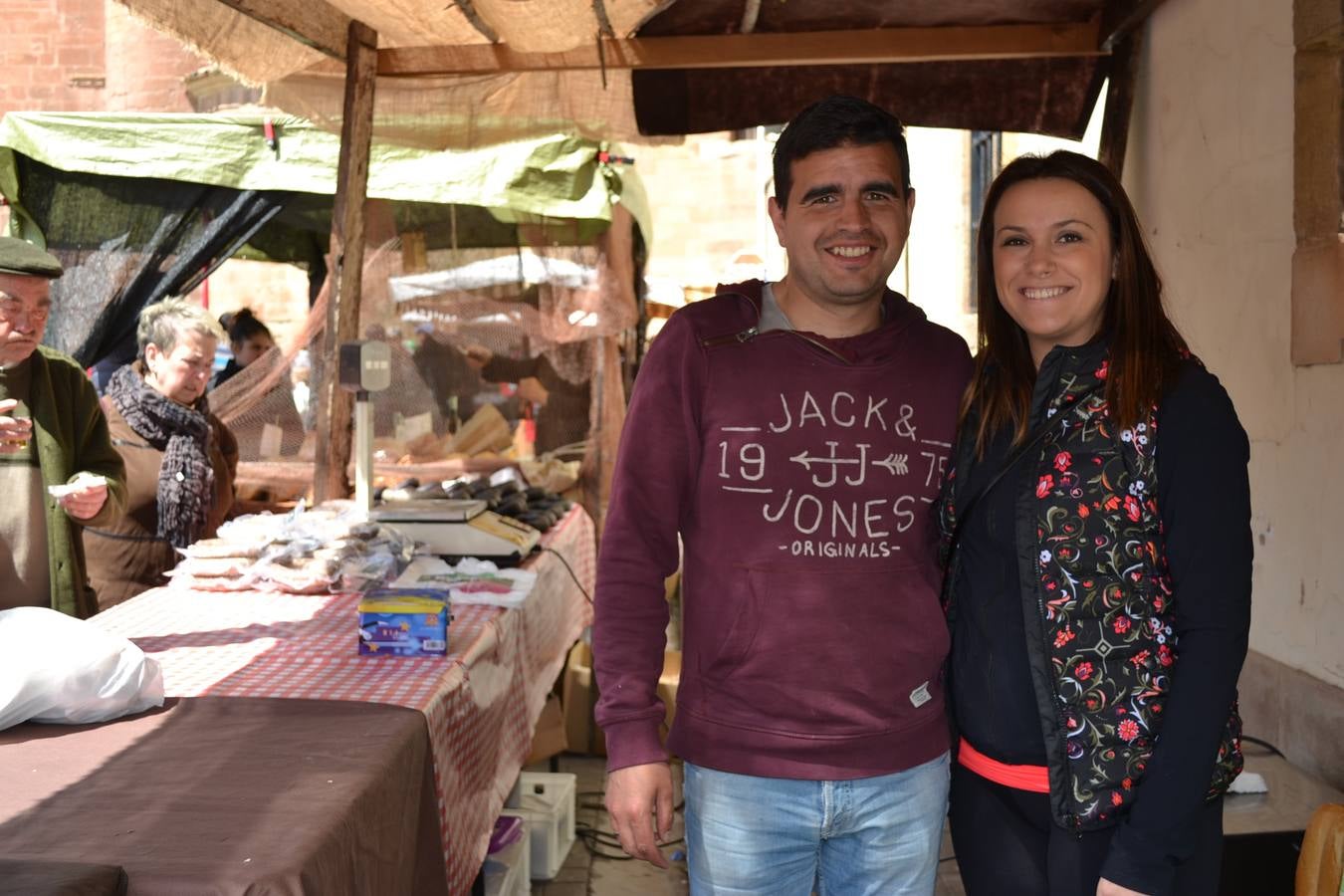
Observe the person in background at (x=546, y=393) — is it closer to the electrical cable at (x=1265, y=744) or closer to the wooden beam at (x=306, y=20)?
the wooden beam at (x=306, y=20)

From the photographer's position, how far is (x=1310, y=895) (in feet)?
8.79

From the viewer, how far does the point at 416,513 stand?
4.14 m

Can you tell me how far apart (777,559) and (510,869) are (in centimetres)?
214

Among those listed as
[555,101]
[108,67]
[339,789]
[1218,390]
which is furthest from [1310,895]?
[108,67]

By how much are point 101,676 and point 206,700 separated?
0.80 ft

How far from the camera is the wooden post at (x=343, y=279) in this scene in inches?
196

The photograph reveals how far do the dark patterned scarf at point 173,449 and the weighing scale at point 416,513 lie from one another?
2.40 feet

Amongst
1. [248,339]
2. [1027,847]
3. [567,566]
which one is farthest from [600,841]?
[248,339]

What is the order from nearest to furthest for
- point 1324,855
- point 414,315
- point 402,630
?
point 1324,855 < point 402,630 < point 414,315

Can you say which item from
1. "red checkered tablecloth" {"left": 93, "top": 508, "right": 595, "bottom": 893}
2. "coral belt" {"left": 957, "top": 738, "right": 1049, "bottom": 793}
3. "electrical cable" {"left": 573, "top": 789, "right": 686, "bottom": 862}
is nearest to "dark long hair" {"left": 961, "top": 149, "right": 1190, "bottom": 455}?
"coral belt" {"left": 957, "top": 738, "right": 1049, "bottom": 793}

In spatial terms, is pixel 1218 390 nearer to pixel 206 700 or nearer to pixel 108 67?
pixel 206 700

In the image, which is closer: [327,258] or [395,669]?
[395,669]

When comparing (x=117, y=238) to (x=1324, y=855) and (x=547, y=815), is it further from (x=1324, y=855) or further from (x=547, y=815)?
(x=1324, y=855)

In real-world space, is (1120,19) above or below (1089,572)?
above
